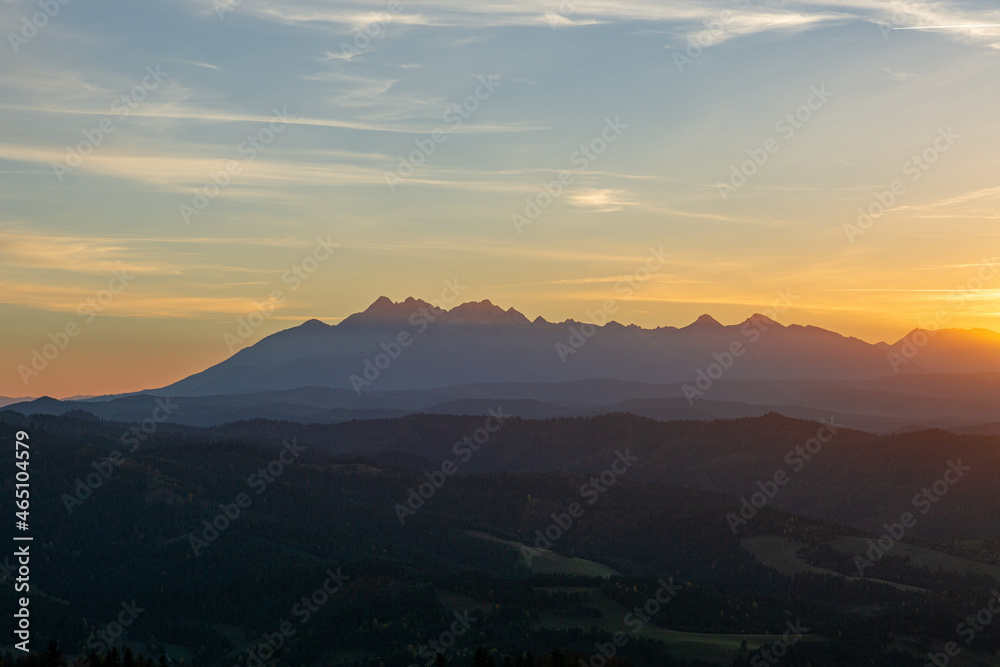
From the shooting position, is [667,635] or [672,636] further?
[667,635]

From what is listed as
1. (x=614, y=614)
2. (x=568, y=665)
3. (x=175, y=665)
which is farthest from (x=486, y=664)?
(x=175, y=665)

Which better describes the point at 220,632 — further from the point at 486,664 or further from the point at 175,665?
the point at 486,664

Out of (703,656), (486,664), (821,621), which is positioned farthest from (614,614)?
(486,664)

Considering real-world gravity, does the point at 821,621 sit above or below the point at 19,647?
below

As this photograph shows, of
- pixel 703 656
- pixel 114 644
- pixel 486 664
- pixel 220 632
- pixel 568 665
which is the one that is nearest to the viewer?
pixel 486 664

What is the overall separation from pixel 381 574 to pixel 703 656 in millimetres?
72995

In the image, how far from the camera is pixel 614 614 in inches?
6845

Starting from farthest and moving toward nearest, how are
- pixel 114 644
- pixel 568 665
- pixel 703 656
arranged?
pixel 114 644 < pixel 703 656 < pixel 568 665

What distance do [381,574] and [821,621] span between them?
282 ft

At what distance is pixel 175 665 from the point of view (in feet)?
543

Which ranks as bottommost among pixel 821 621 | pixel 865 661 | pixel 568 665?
pixel 821 621

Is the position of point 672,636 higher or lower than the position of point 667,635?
higher

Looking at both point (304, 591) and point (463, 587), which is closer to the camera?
point (463, 587)

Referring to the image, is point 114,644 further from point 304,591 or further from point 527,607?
point 527,607
